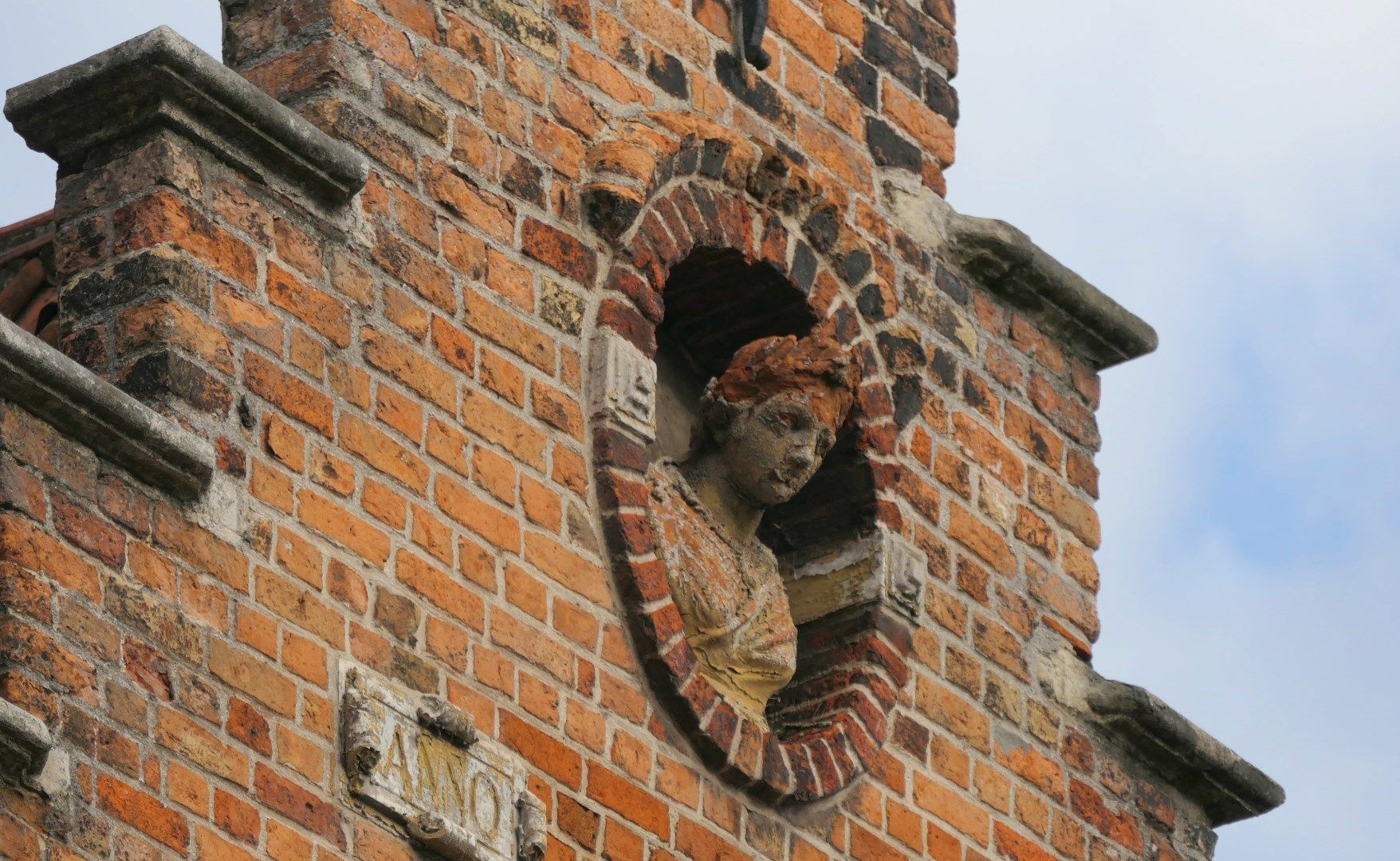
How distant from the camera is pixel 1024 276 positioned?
9.10 m

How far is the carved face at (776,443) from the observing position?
806cm

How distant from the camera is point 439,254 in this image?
24.3ft

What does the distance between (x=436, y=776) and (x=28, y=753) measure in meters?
1.11

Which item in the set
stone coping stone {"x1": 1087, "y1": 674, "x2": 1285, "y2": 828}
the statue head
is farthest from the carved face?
stone coping stone {"x1": 1087, "y1": 674, "x2": 1285, "y2": 828}

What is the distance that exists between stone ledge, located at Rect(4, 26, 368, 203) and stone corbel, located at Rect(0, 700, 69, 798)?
1.45 m

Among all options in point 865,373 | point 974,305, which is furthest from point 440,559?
point 974,305

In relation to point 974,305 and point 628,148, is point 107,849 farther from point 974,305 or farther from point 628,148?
point 974,305

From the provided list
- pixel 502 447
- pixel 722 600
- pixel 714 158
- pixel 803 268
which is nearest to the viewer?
pixel 502 447

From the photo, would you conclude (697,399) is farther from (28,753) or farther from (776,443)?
(28,753)

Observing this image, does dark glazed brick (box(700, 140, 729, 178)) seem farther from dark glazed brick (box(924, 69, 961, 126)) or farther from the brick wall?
dark glazed brick (box(924, 69, 961, 126))

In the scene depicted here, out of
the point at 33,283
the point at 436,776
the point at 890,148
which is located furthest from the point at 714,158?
the point at 436,776

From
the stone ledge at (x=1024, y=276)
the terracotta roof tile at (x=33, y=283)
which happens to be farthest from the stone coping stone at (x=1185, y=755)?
the terracotta roof tile at (x=33, y=283)

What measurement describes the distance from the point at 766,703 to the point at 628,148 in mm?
1442

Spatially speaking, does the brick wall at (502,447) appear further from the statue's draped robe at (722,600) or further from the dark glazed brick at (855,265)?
the statue's draped robe at (722,600)
